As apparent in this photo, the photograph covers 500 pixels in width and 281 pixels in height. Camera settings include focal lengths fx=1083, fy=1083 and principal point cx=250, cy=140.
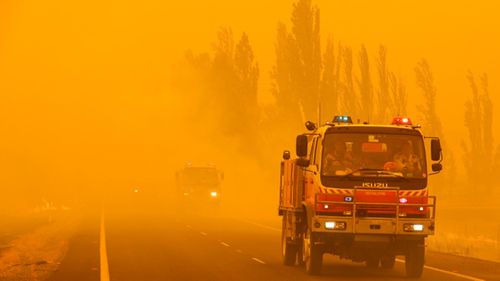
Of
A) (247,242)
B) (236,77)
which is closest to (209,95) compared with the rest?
(236,77)

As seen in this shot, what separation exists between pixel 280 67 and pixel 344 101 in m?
6.42

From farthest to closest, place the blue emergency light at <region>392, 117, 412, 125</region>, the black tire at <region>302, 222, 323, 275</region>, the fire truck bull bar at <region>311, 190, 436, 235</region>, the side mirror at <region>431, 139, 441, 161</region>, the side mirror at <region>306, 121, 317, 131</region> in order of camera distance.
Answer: the side mirror at <region>306, 121, 317, 131</region> → the blue emergency light at <region>392, 117, 412, 125</region> → the black tire at <region>302, 222, 323, 275</region> → the fire truck bull bar at <region>311, 190, 436, 235</region> → the side mirror at <region>431, 139, 441, 161</region>

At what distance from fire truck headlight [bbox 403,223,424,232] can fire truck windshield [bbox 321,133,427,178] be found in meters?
0.95

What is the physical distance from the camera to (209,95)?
95.4 metres

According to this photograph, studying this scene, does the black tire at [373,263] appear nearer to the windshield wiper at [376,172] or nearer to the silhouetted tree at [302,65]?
the windshield wiper at [376,172]

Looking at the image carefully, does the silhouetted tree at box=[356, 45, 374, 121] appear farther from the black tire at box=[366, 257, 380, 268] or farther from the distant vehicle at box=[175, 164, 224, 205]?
the black tire at box=[366, 257, 380, 268]

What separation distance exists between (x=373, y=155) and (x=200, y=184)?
4157cm

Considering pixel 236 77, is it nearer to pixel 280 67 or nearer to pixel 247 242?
pixel 280 67

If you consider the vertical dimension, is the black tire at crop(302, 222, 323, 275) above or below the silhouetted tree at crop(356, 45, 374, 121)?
below

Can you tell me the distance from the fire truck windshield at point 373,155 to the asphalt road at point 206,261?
2104 mm

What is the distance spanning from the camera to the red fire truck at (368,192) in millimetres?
20828

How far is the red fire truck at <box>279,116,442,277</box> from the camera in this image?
2083 cm

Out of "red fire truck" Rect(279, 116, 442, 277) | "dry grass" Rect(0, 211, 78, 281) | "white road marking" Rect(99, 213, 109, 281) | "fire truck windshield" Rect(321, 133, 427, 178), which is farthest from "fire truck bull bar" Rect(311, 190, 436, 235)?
"dry grass" Rect(0, 211, 78, 281)

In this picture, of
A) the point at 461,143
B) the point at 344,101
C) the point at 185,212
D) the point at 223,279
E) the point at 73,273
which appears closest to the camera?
the point at 223,279
